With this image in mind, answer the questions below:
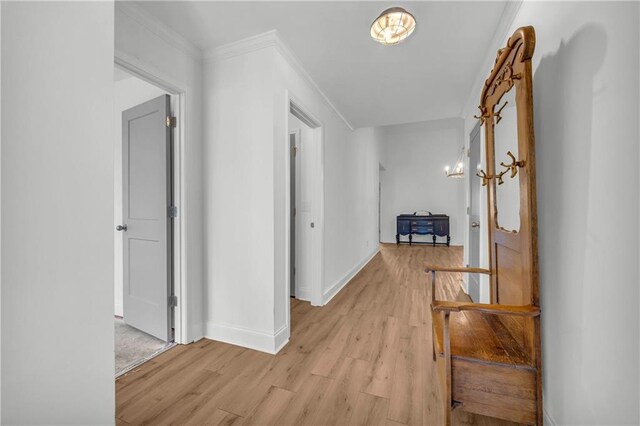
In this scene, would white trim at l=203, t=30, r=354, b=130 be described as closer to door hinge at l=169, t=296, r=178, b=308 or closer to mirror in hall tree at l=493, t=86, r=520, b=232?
mirror in hall tree at l=493, t=86, r=520, b=232

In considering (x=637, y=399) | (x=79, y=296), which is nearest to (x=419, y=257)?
(x=637, y=399)

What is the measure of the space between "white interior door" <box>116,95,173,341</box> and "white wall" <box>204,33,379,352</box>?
318 mm

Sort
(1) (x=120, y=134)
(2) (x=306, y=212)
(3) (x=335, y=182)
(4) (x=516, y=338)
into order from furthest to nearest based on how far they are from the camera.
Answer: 1. (3) (x=335, y=182)
2. (2) (x=306, y=212)
3. (1) (x=120, y=134)
4. (4) (x=516, y=338)

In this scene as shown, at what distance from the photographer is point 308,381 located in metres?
1.72

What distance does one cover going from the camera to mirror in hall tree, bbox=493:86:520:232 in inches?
54.5

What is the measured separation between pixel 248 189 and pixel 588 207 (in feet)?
6.49

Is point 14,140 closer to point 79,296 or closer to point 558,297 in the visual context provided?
point 79,296

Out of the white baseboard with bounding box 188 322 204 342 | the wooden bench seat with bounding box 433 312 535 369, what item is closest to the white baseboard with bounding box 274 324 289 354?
the white baseboard with bounding box 188 322 204 342

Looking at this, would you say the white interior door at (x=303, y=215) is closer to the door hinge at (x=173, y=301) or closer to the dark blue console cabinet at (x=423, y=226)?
the door hinge at (x=173, y=301)

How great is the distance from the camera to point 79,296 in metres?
0.76

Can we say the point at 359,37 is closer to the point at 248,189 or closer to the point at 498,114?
the point at 498,114

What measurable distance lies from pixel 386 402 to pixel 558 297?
1.06m

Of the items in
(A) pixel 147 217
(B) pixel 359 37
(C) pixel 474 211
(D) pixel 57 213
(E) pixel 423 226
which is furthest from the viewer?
(E) pixel 423 226

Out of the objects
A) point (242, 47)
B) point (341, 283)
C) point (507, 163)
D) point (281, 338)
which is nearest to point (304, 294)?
point (341, 283)
